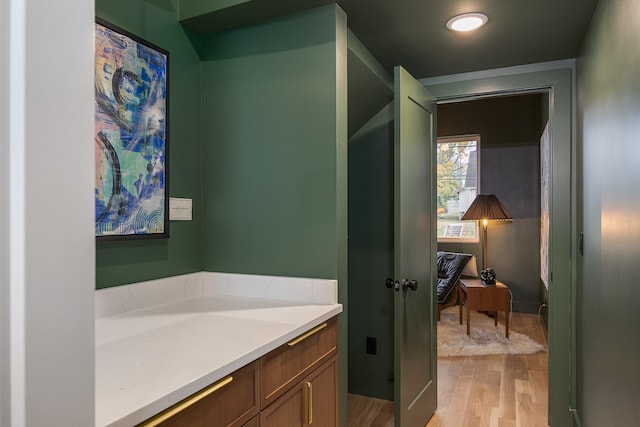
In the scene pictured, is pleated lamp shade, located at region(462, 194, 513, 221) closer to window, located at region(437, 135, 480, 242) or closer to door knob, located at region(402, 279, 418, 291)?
window, located at region(437, 135, 480, 242)

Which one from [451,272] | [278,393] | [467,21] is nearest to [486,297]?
[451,272]

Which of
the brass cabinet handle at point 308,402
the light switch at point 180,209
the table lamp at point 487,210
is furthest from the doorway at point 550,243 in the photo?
the table lamp at point 487,210

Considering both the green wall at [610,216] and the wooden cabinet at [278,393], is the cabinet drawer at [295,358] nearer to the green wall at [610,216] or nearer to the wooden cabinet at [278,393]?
the wooden cabinet at [278,393]

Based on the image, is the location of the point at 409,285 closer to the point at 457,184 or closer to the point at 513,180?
the point at 513,180

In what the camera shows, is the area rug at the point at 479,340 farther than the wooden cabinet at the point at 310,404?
Yes

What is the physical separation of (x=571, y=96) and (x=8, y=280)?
110 inches

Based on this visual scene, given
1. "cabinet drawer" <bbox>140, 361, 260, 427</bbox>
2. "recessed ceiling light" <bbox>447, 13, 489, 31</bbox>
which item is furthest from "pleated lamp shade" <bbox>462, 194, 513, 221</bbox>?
"cabinet drawer" <bbox>140, 361, 260, 427</bbox>

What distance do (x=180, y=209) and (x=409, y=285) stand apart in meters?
1.25

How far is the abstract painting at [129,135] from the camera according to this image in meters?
1.62

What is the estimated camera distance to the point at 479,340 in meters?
4.36

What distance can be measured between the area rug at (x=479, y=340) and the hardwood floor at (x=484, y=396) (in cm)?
12

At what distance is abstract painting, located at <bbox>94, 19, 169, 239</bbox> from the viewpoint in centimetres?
162

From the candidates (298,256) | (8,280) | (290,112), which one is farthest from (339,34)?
(8,280)

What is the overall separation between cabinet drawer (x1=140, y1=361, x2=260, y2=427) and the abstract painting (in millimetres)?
815
